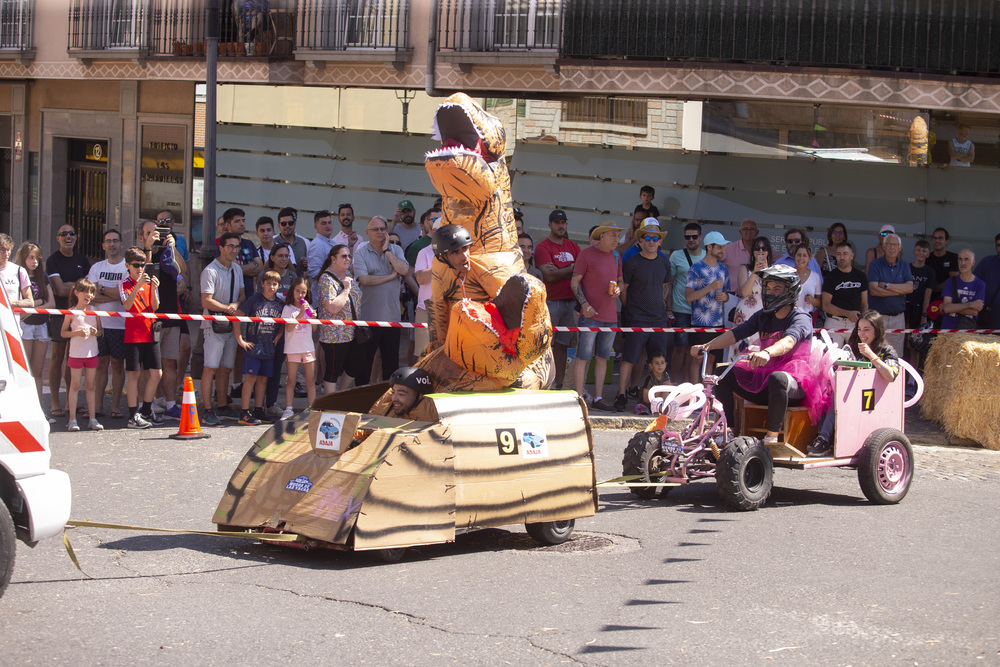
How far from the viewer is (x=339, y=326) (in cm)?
1128

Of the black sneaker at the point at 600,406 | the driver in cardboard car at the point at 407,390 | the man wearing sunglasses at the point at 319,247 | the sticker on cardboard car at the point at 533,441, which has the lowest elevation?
the black sneaker at the point at 600,406

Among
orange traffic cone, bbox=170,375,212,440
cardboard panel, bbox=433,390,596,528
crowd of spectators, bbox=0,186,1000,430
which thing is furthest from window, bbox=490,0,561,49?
cardboard panel, bbox=433,390,596,528

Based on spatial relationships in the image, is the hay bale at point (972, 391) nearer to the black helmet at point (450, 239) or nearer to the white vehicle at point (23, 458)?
the black helmet at point (450, 239)

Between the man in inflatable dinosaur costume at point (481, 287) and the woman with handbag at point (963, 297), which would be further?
the woman with handbag at point (963, 297)

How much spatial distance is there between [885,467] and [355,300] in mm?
5429

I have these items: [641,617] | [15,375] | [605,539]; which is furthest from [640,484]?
[15,375]

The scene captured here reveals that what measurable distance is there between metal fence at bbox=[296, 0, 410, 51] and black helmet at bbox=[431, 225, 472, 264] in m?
12.2

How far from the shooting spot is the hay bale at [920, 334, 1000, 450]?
1145 centimetres

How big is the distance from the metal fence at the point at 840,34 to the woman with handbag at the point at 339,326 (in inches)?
296

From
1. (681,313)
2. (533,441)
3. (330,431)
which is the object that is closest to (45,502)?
(330,431)

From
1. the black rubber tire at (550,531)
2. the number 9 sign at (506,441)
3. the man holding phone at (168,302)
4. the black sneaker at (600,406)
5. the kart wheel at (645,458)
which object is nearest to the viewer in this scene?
the number 9 sign at (506,441)

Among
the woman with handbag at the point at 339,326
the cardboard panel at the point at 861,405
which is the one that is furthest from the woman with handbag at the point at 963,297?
the woman with handbag at the point at 339,326

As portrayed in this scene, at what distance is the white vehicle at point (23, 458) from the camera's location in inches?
213

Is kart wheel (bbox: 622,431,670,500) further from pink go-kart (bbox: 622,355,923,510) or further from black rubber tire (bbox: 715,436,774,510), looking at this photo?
black rubber tire (bbox: 715,436,774,510)
